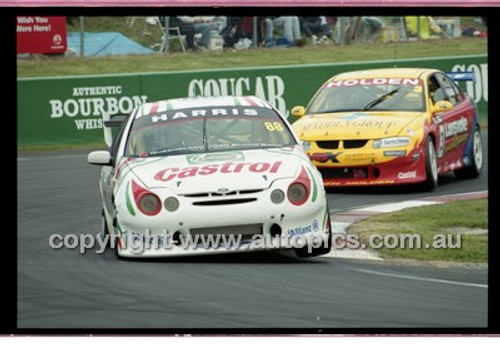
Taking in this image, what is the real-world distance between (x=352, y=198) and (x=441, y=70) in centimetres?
113

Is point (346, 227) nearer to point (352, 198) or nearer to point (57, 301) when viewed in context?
point (352, 198)

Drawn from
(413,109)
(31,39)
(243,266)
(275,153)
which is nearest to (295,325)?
(243,266)

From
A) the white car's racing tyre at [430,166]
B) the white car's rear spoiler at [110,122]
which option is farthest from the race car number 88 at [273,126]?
the white car's racing tyre at [430,166]

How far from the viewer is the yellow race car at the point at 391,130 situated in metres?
11.3

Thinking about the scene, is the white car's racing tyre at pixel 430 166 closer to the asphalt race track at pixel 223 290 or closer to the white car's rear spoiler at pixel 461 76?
the white car's rear spoiler at pixel 461 76

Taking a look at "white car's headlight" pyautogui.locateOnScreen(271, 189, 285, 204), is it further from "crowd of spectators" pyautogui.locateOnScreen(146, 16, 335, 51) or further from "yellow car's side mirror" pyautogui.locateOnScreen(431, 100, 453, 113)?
"yellow car's side mirror" pyautogui.locateOnScreen(431, 100, 453, 113)

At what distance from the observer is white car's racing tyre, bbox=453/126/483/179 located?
36.9 ft

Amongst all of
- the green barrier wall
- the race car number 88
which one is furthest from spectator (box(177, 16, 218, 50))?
the race car number 88

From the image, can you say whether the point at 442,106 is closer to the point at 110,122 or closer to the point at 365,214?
the point at 365,214

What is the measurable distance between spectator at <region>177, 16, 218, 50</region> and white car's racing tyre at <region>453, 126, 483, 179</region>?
7.06ft

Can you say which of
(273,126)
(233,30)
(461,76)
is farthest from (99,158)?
(461,76)

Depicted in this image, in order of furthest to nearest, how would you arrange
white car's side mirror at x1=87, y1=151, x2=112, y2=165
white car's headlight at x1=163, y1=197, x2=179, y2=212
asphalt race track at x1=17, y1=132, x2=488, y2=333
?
white car's side mirror at x1=87, y1=151, x2=112, y2=165 → white car's headlight at x1=163, y1=197, x2=179, y2=212 → asphalt race track at x1=17, y1=132, x2=488, y2=333

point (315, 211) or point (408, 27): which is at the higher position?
point (408, 27)

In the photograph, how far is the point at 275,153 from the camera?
Answer: 34.4 feet
